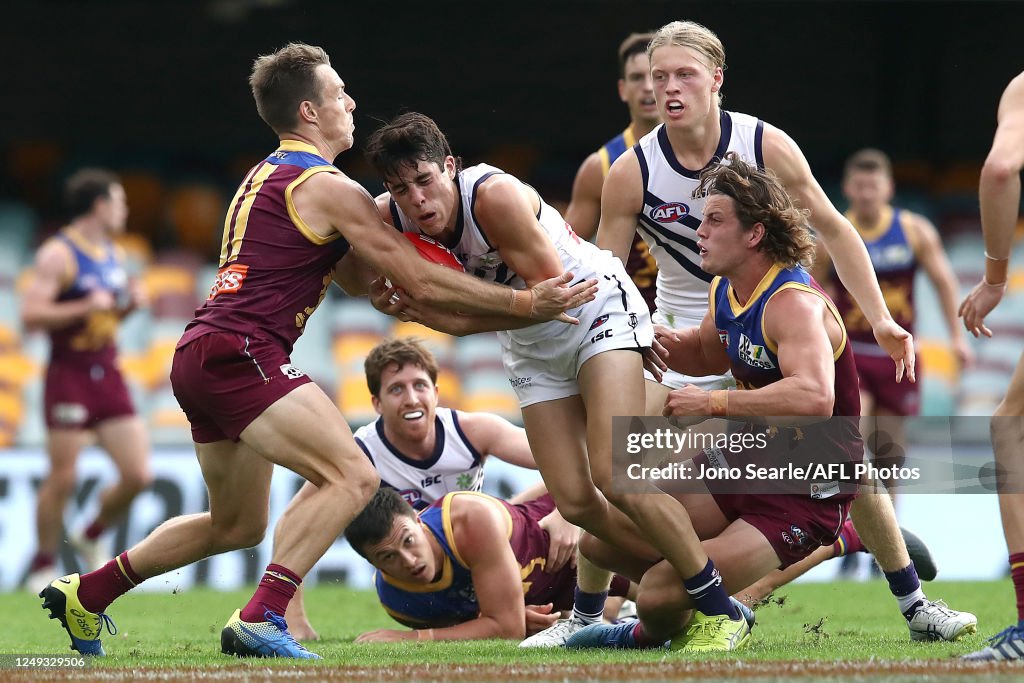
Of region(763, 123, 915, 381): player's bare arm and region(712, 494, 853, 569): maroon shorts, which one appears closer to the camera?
region(712, 494, 853, 569): maroon shorts

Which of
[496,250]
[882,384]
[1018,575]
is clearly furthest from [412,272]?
[882,384]

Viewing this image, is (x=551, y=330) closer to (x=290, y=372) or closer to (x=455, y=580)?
(x=290, y=372)

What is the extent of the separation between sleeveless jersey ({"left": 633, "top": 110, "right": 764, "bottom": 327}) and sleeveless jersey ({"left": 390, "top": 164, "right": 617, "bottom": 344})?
0.68 metres

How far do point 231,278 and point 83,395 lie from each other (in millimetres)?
5451

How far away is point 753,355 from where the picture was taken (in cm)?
563

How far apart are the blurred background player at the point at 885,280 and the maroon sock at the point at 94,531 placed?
564cm

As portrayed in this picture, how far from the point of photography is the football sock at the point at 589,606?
6406mm

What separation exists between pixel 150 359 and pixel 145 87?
11.3 feet

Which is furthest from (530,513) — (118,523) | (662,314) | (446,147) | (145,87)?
(145,87)

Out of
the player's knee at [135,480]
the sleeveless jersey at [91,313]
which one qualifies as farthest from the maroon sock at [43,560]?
the sleeveless jersey at [91,313]

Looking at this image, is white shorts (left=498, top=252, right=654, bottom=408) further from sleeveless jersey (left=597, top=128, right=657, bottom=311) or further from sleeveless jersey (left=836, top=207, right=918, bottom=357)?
sleeveless jersey (left=836, top=207, right=918, bottom=357)

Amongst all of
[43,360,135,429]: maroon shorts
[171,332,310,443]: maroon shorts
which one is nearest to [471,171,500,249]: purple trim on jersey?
[171,332,310,443]: maroon shorts

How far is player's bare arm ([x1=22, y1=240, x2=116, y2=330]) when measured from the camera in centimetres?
1090

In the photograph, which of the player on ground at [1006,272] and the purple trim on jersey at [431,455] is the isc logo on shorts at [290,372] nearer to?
the purple trim on jersey at [431,455]
